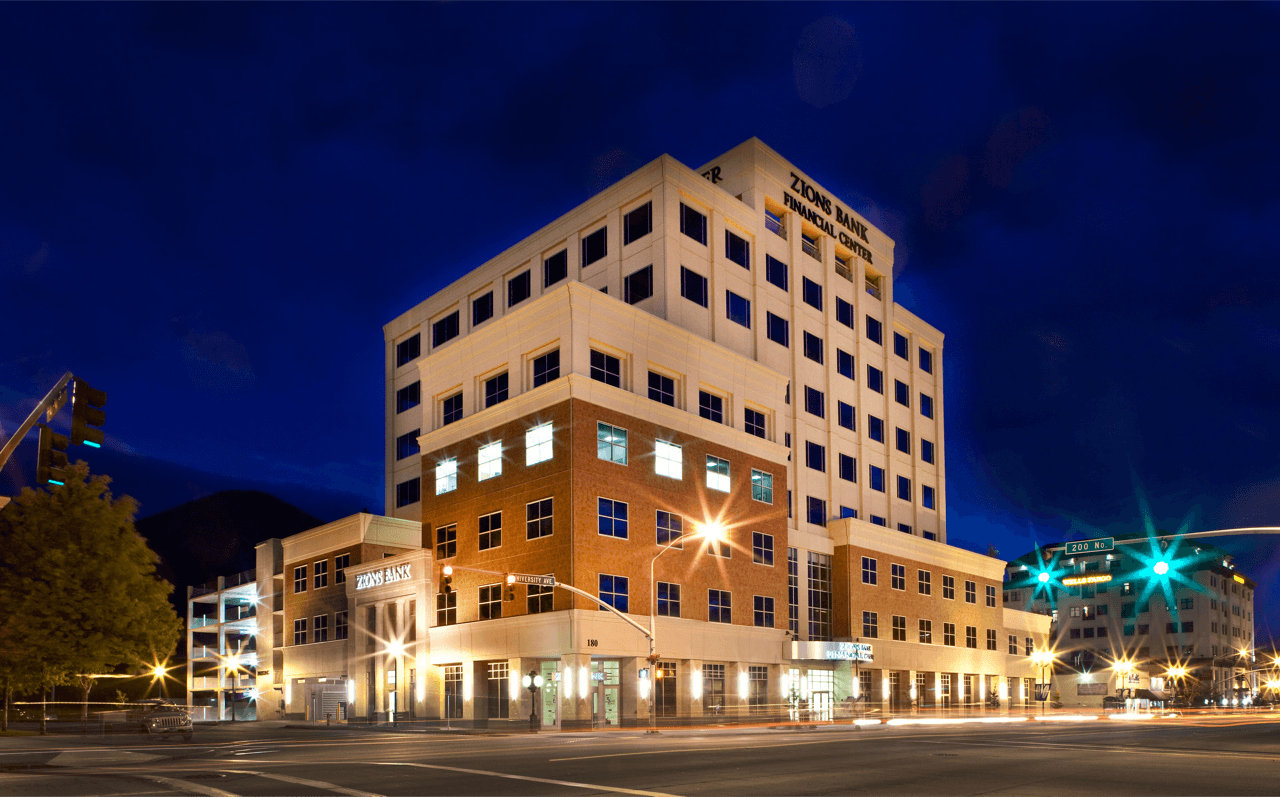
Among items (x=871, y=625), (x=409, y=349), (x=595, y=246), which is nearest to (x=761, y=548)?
(x=871, y=625)

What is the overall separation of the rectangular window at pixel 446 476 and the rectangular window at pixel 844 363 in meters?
32.8

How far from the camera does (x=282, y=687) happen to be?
271 feet

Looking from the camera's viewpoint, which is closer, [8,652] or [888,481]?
[8,652]

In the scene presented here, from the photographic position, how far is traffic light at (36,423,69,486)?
18.7 metres

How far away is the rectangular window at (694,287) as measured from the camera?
219 feet

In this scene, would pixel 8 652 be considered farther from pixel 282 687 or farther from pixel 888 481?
pixel 888 481

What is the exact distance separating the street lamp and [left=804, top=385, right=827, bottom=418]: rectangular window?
17.8 meters

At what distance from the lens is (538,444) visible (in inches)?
2318

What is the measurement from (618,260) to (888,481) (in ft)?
109

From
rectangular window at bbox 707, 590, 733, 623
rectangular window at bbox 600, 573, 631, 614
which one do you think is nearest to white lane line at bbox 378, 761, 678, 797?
rectangular window at bbox 600, 573, 631, 614

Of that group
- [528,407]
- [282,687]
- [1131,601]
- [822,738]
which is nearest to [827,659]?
[528,407]

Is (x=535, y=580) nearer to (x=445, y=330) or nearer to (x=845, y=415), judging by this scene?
(x=445, y=330)

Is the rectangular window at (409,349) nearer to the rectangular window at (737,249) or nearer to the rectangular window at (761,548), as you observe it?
the rectangular window at (737,249)

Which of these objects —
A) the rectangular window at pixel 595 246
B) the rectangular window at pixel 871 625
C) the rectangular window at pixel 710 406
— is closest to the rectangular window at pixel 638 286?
the rectangular window at pixel 595 246
